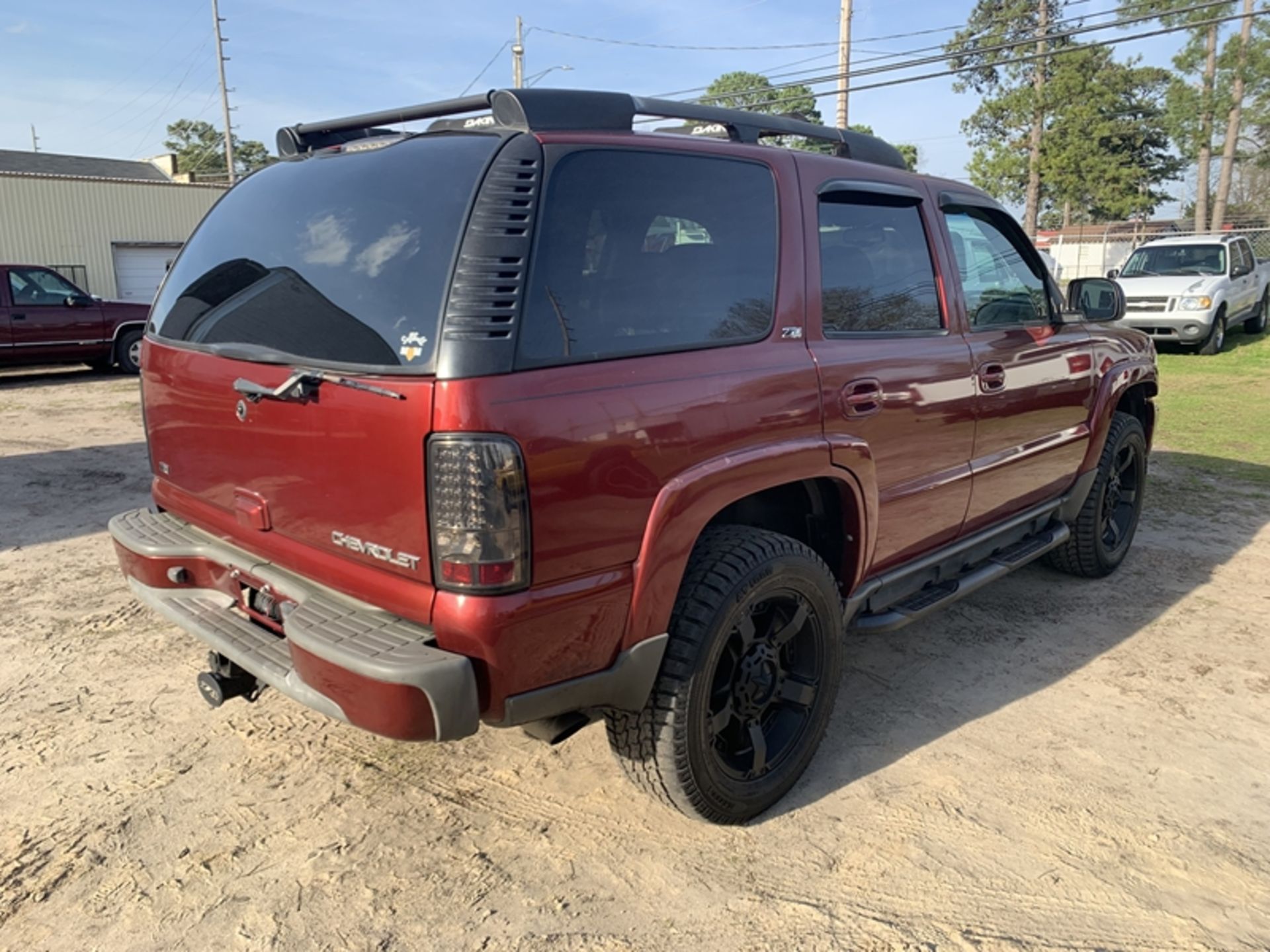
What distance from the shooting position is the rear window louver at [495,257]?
210cm

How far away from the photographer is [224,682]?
9.36 feet

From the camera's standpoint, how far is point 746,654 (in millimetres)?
2824

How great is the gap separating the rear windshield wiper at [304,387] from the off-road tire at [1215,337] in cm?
1584

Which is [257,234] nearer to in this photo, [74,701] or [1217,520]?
[74,701]

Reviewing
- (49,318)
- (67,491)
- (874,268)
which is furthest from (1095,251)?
(67,491)

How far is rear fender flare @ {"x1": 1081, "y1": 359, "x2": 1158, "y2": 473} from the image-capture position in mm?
4562

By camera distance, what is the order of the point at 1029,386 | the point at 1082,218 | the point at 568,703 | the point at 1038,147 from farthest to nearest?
1. the point at 1082,218
2. the point at 1038,147
3. the point at 1029,386
4. the point at 568,703

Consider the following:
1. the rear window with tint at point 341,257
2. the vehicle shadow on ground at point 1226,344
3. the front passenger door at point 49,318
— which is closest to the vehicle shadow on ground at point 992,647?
the rear window with tint at point 341,257

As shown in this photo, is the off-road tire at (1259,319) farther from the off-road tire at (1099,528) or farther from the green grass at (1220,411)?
the off-road tire at (1099,528)

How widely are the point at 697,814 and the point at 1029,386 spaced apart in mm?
2399

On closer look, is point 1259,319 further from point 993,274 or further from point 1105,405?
point 993,274

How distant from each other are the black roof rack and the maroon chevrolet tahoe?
0.5 inches

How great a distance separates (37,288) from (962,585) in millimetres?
→ 13638

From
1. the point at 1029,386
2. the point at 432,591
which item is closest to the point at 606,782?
the point at 432,591
